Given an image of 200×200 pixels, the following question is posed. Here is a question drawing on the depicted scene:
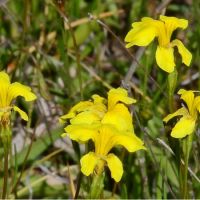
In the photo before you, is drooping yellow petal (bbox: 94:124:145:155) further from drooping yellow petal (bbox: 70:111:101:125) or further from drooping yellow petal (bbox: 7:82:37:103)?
drooping yellow petal (bbox: 7:82:37:103)

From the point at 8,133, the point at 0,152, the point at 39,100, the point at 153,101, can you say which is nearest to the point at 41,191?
the point at 0,152

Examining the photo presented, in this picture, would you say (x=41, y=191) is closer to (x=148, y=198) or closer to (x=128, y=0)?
(x=148, y=198)

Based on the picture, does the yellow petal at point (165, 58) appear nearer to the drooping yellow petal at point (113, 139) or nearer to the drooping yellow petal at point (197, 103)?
the drooping yellow petal at point (197, 103)

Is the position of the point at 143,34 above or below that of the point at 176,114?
above

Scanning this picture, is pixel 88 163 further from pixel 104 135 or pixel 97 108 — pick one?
pixel 97 108

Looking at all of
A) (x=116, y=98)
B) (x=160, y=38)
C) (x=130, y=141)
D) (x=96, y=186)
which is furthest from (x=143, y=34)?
(x=96, y=186)

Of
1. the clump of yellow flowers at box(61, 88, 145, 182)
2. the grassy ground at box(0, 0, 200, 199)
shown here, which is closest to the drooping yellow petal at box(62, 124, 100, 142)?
the clump of yellow flowers at box(61, 88, 145, 182)

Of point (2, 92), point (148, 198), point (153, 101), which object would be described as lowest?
point (148, 198)

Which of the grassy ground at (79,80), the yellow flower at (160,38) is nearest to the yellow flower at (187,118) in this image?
the yellow flower at (160,38)
